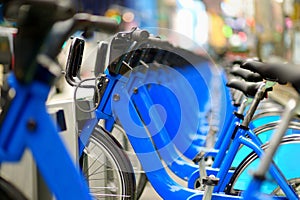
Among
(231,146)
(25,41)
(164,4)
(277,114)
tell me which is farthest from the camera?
(164,4)

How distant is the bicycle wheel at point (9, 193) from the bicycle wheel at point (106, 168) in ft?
3.57

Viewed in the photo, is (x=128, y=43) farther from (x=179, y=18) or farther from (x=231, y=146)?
(x=179, y=18)

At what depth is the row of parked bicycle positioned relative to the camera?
4.63 feet

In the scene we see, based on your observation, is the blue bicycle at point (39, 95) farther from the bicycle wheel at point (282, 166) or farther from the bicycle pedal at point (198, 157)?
the bicycle pedal at point (198, 157)

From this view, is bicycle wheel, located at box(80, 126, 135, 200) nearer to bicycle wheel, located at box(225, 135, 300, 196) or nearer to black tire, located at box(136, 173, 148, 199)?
black tire, located at box(136, 173, 148, 199)

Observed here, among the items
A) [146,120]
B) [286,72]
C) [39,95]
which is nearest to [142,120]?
[146,120]

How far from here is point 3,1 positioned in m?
1.49

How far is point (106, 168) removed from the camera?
271cm

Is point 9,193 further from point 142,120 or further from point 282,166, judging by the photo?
point 282,166

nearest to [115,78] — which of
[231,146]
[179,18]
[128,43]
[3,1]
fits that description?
[128,43]

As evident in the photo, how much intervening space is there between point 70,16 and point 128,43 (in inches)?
48.3

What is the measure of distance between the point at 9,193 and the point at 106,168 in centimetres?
119

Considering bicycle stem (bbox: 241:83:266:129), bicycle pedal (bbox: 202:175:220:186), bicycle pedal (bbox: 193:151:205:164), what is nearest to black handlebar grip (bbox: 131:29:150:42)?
bicycle stem (bbox: 241:83:266:129)

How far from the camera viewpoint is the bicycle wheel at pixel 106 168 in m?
2.67
